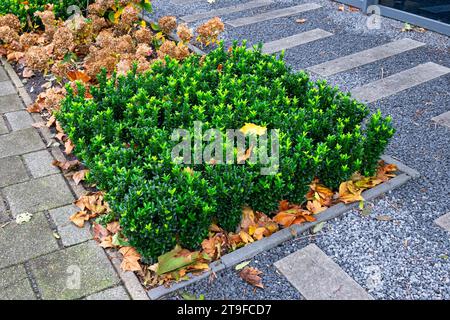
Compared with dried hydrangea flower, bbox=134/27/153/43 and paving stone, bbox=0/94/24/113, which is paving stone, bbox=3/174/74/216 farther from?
dried hydrangea flower, bbox=134/27/153/43

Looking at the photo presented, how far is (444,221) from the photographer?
333 centimetres

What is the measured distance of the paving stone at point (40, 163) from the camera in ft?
12.8

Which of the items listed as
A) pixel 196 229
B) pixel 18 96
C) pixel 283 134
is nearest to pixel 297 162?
pixel 283 134

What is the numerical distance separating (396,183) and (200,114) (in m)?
1.59

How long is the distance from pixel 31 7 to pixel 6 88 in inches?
68.7

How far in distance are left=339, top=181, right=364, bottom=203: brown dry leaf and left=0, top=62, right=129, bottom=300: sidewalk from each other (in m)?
1.67

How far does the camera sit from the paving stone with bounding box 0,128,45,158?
4176mm

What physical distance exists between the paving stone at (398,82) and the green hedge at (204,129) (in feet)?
3.39

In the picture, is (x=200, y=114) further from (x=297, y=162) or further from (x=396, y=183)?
(x=396, y=183)

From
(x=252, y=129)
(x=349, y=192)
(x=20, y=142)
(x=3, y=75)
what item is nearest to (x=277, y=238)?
(x=349, y=192)

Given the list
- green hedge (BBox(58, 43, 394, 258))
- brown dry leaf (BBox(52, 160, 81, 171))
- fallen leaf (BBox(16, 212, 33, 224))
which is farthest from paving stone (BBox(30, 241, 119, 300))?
brown dry leaf (BBox(52, 160, 81, 171))

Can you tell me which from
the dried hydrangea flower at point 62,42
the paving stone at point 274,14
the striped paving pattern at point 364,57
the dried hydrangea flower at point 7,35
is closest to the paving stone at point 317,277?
the striped paving pattern at point 364,57

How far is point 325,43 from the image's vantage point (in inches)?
252

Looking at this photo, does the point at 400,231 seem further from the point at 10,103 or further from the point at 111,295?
the point at 10,103
